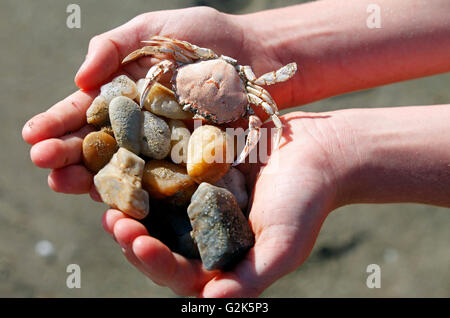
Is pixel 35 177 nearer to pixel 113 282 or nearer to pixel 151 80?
pixel 113 282

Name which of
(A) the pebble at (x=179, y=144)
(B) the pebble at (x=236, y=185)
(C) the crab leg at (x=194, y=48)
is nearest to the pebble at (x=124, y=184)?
(A) the pebble at (x=179, y=144)

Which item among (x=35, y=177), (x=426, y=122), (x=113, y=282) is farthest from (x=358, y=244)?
(x=35, y=177)

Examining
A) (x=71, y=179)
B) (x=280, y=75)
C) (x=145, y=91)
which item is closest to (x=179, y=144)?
(x=145, y=91)

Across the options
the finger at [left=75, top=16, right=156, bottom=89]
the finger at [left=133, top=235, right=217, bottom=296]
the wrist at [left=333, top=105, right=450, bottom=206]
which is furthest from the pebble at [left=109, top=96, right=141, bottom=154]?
the wrist at [left=333, top=105, right=450, bottom=206]

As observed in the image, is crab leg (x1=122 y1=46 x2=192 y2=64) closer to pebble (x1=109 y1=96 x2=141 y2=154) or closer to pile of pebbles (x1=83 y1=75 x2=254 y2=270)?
pile of pebbles (x1=83 y1=75 x2=254 y2=270)

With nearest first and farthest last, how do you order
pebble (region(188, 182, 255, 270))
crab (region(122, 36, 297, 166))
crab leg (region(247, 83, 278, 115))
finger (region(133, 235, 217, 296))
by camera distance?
1. finger (region(133, 235, 217, 296))
2. pebble (region(188, 182, 255, 270))
3. crab (region(122, 36, 297, 166))
4. crab leg (region(247, 83, 278, 115))

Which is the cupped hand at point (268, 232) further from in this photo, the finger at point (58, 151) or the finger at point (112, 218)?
the finger at point (58, 151)
